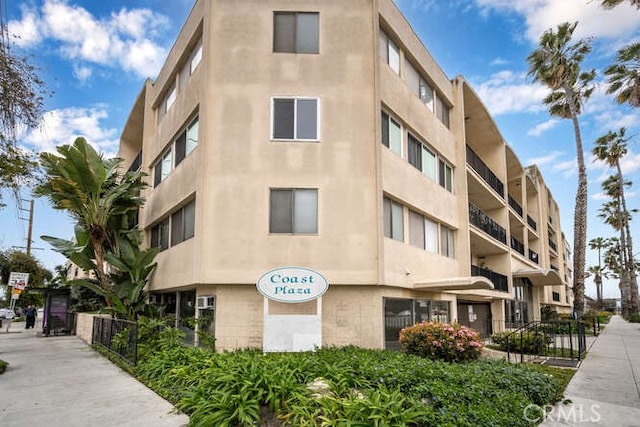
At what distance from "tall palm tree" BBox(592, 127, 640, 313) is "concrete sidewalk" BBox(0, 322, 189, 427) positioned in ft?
162

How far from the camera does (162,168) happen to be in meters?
20.3

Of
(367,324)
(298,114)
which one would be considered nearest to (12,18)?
(298,114)

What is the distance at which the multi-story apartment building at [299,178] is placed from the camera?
13.9 m

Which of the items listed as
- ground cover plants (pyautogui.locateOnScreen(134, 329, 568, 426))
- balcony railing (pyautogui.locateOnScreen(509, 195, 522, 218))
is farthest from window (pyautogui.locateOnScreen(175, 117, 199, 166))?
balcony railing (pyautogui.locateOnScreen(509, 195, 522, 218))

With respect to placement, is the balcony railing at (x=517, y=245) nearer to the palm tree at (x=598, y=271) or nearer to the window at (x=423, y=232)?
the window at (x=423, y=232)

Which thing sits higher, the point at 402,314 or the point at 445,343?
the point at 402,314

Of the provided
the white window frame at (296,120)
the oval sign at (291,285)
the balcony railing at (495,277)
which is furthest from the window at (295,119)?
the balcony railing at (495,277)

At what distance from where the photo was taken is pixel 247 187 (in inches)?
563

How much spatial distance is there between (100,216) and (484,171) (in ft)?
64.6

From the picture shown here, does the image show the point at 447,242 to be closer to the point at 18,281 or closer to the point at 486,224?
the point at 486,224

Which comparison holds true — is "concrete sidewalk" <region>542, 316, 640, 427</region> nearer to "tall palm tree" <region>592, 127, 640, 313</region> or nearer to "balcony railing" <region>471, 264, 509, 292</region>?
"balcony railing" <region>471, 264, 509, 292</region>

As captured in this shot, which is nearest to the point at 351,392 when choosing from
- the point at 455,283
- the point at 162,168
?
the point at 455,283

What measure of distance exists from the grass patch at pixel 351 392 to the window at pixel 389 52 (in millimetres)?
10859

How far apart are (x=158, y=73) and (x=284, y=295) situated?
14.2m
